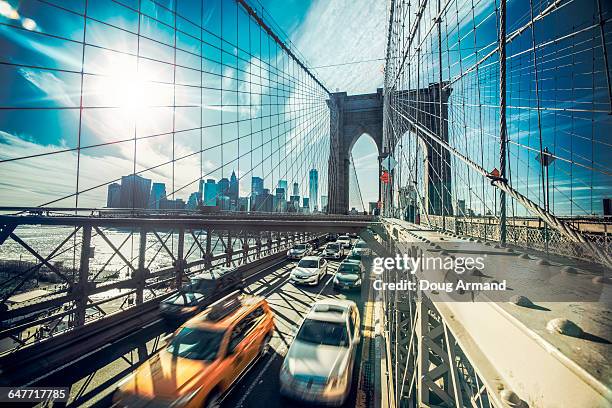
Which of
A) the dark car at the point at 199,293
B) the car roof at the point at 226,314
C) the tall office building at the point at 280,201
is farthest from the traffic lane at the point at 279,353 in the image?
the tall office building at the point at 280,201

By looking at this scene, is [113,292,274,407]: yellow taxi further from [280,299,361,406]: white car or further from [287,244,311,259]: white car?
[287,244,311,259]: white car

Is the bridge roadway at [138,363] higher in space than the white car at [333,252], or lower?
lower

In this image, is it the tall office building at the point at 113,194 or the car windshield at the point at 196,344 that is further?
the tall office building at the point at 113,194

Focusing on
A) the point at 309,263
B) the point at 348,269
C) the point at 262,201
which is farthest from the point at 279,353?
the point at 262,201

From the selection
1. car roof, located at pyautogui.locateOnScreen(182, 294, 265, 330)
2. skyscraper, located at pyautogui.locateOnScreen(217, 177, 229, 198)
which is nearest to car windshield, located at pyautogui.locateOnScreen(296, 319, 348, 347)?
car roof, located at pyautogui.locateOnScreen(182, 294, 265, 330)

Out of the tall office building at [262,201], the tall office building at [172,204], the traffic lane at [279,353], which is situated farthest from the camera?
the tall office building at [262,201]

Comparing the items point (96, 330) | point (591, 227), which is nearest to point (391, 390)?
point (96, 330)

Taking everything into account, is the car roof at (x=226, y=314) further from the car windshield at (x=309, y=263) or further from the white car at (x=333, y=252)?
the white car at (x=333, y=252)
